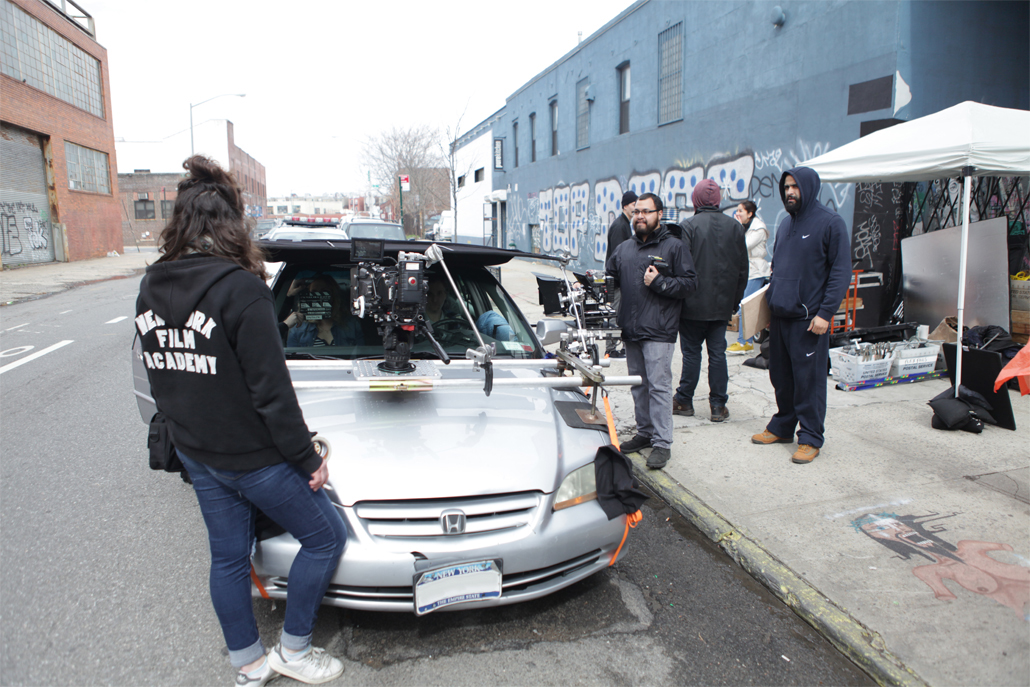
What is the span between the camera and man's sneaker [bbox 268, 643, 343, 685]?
2.33m

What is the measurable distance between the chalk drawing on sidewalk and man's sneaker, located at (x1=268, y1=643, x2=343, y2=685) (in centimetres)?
266

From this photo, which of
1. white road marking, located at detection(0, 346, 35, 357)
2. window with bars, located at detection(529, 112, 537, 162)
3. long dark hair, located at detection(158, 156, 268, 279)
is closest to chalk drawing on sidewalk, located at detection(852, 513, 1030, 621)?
long dark hair, located at detection(158, 156, 268, 279)

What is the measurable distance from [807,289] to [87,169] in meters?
30.2

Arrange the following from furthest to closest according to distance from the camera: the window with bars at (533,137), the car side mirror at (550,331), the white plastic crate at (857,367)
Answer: the window with bars at (533,137)
the white plastic crate at (857,367)
the car side mirror at (550,331)

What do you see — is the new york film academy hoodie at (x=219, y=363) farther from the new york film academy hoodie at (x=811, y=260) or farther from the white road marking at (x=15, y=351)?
the white road marking at (x=15, y=351)

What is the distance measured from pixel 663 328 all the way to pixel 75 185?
28241 millimetres

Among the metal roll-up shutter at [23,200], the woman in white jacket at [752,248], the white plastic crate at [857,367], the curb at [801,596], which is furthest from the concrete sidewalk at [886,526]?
the metal roll-up shutter at [23,200]

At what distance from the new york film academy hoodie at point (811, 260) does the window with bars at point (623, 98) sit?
480 inches

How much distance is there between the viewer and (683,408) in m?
5.71

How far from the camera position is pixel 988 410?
16.7 ft

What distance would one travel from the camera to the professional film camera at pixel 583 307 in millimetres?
3613

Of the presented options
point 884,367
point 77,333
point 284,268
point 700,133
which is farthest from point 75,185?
point 884,367

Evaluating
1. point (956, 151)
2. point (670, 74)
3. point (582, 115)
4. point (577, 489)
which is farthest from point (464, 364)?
point (582, 115)

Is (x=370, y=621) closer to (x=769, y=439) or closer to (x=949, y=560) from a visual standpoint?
(x=949, y=560)
